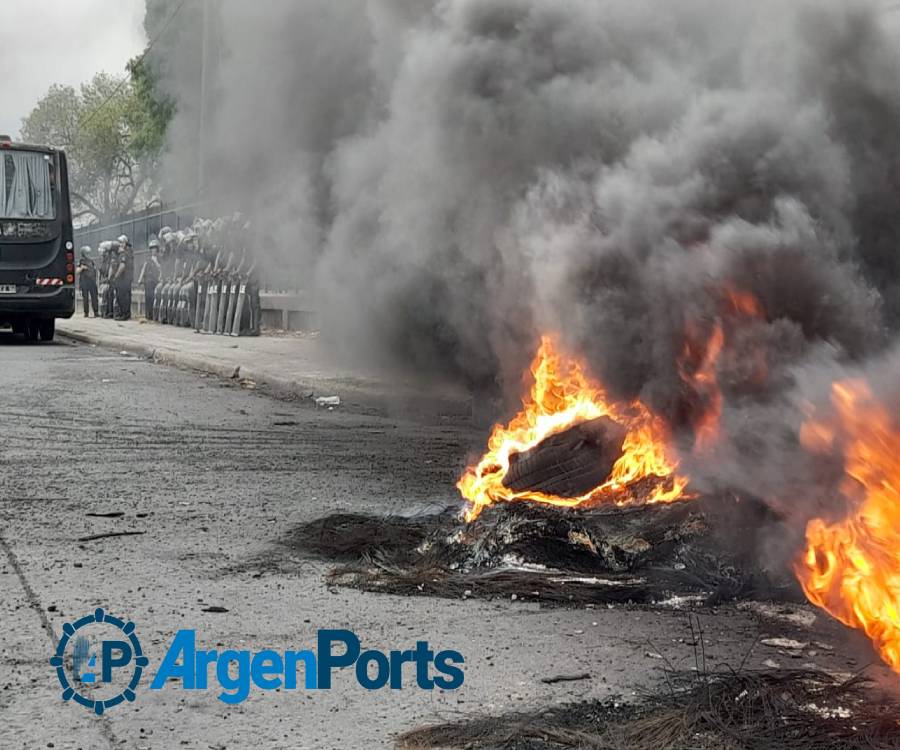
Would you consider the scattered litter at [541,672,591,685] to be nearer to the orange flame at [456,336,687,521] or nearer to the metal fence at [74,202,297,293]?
the orange flame at [456,336,687,521]

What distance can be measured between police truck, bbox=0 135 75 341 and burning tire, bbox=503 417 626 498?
1183 centimetres

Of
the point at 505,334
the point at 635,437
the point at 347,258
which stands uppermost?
the point at 347,258

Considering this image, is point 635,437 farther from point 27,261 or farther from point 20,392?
point 27,261

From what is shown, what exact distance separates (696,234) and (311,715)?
2717 mm

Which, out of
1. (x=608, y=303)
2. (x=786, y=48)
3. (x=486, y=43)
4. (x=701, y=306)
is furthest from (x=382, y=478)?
(x=786, y=48)

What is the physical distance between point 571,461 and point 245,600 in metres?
1.59

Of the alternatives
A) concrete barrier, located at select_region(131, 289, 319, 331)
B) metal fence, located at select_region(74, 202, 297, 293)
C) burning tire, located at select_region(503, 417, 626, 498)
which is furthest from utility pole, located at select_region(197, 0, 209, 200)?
metal fence, located at select_region(74, 202, 297, 293)

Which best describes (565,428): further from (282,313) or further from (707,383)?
(282,313)

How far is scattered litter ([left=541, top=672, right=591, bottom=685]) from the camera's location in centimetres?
273

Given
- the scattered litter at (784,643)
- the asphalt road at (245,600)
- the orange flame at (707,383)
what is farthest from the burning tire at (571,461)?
the scattered litter at (784,643)

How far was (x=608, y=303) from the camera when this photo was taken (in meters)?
4.69

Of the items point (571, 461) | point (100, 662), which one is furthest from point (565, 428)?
point (100, 662)

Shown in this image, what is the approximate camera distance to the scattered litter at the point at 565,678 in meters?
2.73

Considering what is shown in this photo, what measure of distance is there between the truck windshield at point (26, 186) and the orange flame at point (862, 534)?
46.0ft
